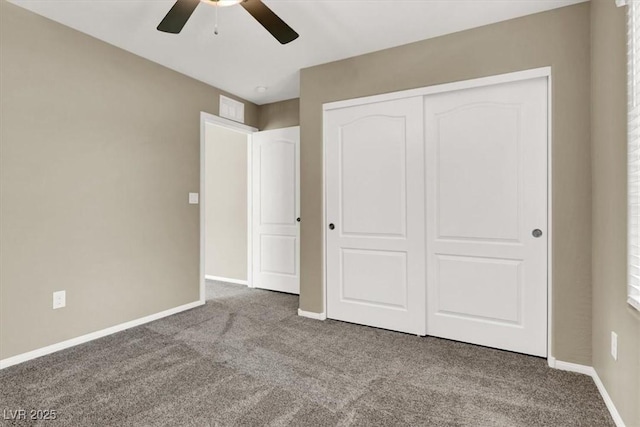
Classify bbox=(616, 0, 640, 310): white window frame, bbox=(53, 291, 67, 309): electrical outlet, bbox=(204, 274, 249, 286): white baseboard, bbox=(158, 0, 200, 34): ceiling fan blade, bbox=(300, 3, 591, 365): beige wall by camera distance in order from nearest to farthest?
1. bbox=(616, 0, 640, 310): white window frame
2. bbox=(158, 0, 200, 34): ceiling fan blade
3. bbox=(300, 3, 591, 365): beige wall
4. bbox=(53, 291, 67, 309): electrical outlet
5. bbox=(204, 274, 249, 286): white baseboard

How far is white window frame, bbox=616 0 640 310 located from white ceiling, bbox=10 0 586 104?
95 cm

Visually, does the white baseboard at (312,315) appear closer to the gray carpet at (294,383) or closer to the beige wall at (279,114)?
the gray carpet at (294,383)

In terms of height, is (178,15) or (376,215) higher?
(178,15)

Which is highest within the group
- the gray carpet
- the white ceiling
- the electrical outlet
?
the white ceiling

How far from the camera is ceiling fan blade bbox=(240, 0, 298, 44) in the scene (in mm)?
1840

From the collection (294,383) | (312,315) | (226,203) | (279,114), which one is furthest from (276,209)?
(294,383)

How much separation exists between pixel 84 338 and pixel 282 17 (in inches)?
115

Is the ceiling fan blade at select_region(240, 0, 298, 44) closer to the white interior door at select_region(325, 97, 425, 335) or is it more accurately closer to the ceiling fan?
the ceiling fan

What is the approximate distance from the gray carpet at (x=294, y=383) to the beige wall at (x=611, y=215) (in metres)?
0.28

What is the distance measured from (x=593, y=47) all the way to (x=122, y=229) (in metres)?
3.78

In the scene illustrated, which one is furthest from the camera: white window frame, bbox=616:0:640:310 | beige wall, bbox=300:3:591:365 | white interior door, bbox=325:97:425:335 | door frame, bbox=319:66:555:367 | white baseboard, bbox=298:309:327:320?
white baseboard, bbox=298:309:327:320

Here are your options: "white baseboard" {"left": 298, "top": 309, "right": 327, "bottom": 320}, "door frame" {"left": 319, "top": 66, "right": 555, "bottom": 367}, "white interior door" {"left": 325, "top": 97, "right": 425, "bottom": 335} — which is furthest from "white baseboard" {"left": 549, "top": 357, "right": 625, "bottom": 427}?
"white baseboard" {"left": 298, "top": 309, "right": 327, "bottom": 320}

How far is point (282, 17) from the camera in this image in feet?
7.98

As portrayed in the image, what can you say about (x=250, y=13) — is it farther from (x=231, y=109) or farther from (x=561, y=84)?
(x=231, y=109)
